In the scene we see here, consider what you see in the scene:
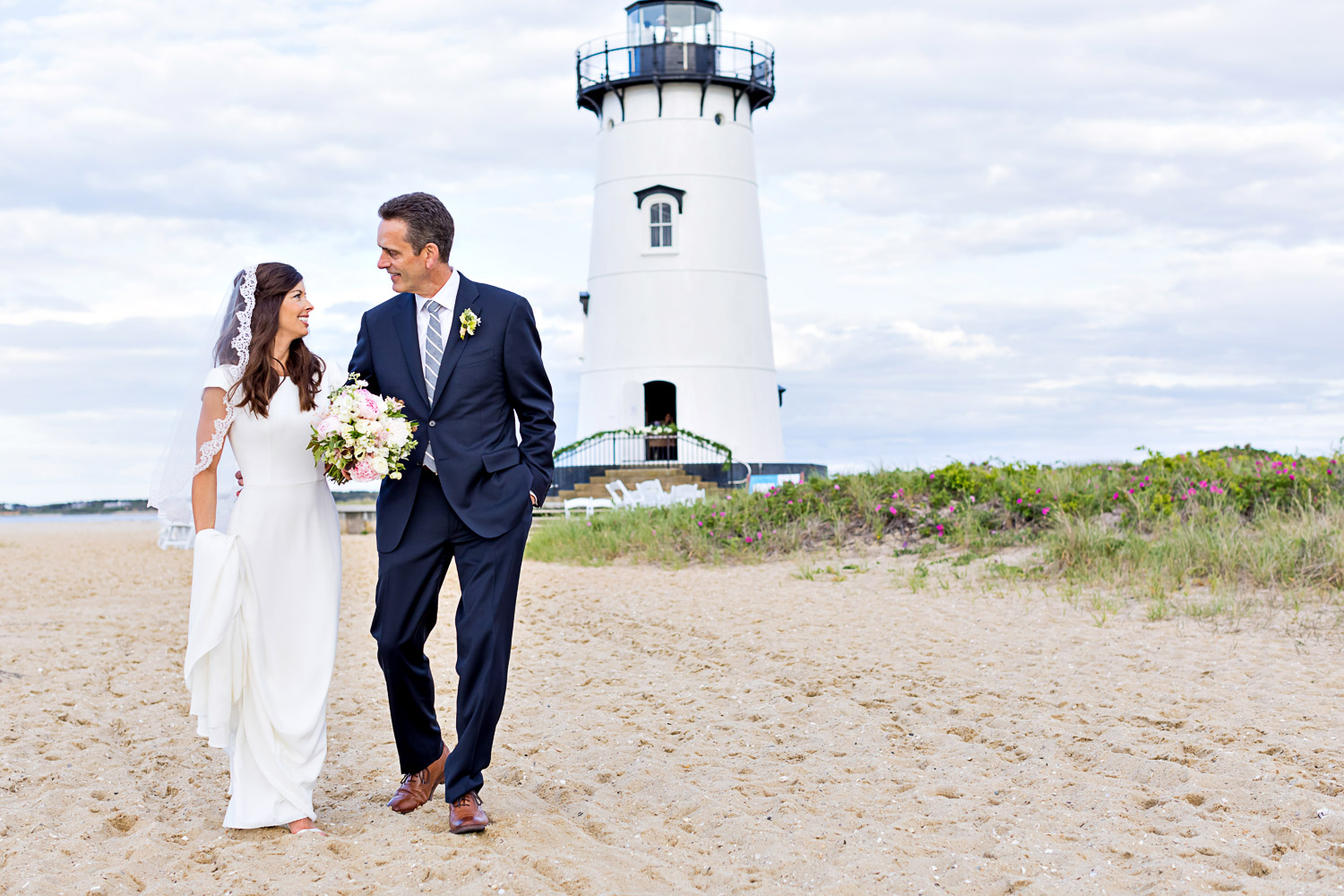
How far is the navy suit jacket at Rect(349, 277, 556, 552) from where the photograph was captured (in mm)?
4066

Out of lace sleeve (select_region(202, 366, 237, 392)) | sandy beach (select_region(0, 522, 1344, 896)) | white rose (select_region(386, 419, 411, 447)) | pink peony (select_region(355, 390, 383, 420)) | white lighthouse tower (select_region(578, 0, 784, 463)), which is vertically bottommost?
sandy beach (select_region(0, 522, 1344, 896))

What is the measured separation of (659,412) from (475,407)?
20.5 metres

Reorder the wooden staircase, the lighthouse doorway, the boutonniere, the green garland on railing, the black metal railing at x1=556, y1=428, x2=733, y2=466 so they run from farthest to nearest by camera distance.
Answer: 1. the lighthouse doorway
2. the black metal railing at x1=556, y1=428, x2=733, y2=466
3. the green garland on railing
4. the wooden staircase
5. the boutonniere

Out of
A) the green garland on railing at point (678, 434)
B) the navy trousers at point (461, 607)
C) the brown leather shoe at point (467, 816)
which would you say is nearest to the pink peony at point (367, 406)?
the navy trousers at point (461, 607)

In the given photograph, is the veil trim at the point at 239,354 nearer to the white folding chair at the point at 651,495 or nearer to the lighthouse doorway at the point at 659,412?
the white folding chair at the point at 651,495

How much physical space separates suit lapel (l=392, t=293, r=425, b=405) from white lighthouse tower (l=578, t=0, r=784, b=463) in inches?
737

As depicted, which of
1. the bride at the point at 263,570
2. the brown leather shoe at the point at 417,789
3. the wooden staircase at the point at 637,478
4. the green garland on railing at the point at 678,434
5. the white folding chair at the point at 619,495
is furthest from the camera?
the green garland on railing at the point at 678,434

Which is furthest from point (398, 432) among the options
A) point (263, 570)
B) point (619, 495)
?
point (619, 495)

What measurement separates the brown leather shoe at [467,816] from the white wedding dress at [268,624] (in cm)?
53

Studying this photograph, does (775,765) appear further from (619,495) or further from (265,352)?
(619,495)

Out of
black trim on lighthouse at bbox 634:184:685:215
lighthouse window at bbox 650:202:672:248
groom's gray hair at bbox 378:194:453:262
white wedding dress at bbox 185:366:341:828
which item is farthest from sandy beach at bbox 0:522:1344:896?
black trim on lighthouse at bbox 634:184:685:215

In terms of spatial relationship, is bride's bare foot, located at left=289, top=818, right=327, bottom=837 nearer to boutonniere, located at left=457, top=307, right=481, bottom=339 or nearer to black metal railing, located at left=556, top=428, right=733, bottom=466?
boutonniere, located at left=457, top=307, right=481, bottom=339

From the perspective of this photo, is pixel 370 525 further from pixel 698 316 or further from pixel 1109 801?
pixel 1109 801

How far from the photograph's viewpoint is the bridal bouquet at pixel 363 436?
3.88 m
